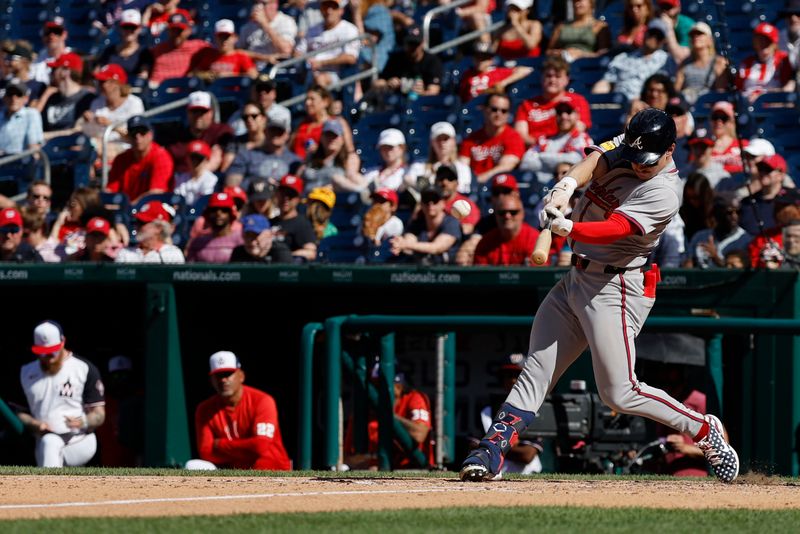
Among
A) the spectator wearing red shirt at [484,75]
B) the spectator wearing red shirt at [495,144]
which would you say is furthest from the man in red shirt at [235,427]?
the spectator wearing red shirt at [484,75]

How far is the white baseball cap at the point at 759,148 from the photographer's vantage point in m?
9.89

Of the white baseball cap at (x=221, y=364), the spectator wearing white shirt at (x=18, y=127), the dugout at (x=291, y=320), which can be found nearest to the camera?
the dugout at (x=291, y=320)

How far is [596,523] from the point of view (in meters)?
5.37

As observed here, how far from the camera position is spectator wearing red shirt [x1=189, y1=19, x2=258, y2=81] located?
44.5ft

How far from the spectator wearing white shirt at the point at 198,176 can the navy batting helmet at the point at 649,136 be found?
18.6 ft

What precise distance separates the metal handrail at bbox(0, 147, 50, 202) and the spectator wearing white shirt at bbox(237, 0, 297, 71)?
6.95 feet

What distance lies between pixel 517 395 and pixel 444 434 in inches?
92.6

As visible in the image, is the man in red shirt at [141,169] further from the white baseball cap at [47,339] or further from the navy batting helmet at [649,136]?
the navy batting helmet at [649,136]

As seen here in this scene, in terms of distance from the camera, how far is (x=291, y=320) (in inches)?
415

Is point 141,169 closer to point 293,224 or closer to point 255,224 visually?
point 293,224

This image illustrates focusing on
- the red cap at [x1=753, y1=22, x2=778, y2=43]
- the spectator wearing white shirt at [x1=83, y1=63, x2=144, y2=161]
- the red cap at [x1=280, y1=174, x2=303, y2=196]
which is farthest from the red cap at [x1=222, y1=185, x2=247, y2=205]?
the red cap at [x1=753, y1=22, x2=778, y2=43]

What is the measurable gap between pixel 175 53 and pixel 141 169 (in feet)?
8.34

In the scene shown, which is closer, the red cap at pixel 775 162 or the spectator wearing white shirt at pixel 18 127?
the red cap at pixel 775 162

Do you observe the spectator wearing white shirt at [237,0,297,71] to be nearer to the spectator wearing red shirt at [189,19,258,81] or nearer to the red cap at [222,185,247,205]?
the spectator wearing red shirt at [189,19,258,81]
